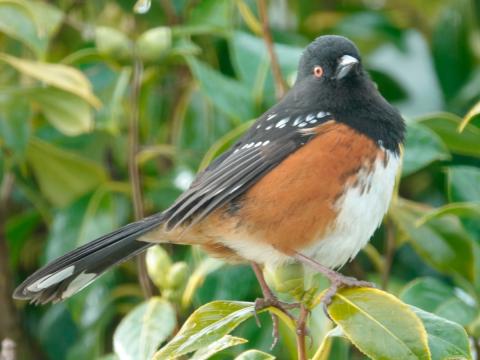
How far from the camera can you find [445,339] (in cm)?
239

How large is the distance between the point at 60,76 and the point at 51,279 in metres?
0.82

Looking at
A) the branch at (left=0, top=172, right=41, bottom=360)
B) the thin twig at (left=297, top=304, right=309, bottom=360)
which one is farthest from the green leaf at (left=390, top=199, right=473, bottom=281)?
the branch at (left=0, top=172, right=41, bottom=360)

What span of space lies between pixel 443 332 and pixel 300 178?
0.65 meters

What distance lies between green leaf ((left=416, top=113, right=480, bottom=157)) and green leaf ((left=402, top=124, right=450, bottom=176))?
97 mm

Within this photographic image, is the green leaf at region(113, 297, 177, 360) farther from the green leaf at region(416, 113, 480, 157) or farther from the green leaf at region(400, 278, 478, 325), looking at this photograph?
the green leaf at region(416, 113, 480, 157)

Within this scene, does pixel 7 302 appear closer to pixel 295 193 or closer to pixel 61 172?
pixel 61 172

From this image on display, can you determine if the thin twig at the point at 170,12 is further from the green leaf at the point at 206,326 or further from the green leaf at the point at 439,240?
the green leaf at the point at 206,326

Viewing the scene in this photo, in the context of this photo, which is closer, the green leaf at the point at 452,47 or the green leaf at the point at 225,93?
the green leaf at the point at 225,93

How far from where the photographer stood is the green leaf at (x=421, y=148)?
3141 mm

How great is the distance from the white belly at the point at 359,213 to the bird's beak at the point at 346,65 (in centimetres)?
29

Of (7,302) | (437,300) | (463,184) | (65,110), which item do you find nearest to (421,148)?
(463,184)

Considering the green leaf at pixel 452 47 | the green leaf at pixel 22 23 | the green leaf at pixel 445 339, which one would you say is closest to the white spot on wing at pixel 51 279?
the green leaf at pixel 22 23

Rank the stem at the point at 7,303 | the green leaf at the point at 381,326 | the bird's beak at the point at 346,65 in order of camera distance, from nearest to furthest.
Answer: the green leaf at the point at 381,326, the bird's beak at the point at 346,65, the stem at the point at 7,303

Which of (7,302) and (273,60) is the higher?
(273,60)
